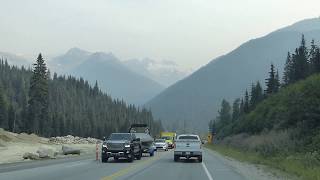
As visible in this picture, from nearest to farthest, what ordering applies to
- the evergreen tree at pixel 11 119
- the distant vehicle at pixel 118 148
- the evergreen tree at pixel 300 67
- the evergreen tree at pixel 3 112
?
the distant vehicle at pixel 118 148
the evergreen tree at pixel 300 67
the evergreen tree at pixel 3 112
the evergreen tree at pixel 11 119

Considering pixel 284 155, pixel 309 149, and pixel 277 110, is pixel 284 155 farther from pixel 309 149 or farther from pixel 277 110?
pixel 277 110

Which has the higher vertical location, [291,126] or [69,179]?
[291,126]

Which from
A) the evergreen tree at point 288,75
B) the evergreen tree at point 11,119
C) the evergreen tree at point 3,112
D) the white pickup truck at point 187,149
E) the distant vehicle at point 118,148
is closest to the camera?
the distant vehicle at point 118,148

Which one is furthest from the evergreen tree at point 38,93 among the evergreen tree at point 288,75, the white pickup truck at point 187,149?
the white pickup truck at point 187,149

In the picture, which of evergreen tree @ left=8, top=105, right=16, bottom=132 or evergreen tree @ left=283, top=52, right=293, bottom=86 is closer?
evergreen tree @ left=283, top=52, right=293, bottom=86

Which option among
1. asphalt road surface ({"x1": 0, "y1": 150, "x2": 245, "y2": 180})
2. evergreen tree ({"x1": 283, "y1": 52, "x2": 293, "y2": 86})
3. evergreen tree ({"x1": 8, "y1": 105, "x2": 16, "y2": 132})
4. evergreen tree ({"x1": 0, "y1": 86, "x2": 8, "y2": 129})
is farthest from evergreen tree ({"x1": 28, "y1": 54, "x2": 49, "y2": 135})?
asphalt road surface ({"x1": 0, "y1": 150, "x2": 245, "y2": 180})

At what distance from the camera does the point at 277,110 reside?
81.1 m

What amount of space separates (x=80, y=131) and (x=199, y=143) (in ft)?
469

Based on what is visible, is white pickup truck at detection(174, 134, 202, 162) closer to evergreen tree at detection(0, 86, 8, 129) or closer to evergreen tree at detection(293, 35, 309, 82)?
evergreen tree at detection(293, 35, 309, 82)

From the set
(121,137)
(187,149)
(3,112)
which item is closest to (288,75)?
(3,112)

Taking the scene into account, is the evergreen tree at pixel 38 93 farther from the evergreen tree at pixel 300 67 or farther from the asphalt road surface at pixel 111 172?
the asphalt road surface at pixel 111 172

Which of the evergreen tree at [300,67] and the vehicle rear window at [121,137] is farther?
the evergreen tree at [300,67]

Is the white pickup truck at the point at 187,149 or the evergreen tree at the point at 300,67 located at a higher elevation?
the evergreen tree at the point at 300,67

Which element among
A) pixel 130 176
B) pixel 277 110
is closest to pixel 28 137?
pixel 277 110
